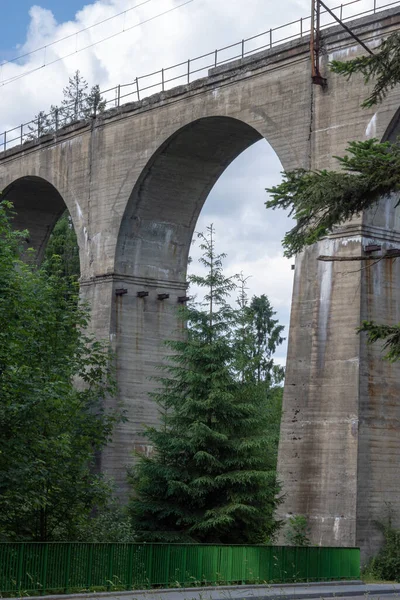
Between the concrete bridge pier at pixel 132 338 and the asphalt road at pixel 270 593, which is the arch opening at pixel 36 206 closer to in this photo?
the concrete bridge pier at pixel 132 338

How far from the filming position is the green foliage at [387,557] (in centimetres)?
2470

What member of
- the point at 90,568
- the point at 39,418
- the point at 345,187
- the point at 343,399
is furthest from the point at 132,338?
the point at 345,187

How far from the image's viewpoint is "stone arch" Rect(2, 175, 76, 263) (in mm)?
40531

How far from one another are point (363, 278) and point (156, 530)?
7.58m

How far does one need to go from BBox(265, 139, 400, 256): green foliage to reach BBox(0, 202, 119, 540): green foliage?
10.1m

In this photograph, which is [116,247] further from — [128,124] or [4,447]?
[4,447]

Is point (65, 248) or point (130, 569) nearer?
point (130, 569)

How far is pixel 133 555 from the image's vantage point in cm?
1856

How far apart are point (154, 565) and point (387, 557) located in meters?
7.94

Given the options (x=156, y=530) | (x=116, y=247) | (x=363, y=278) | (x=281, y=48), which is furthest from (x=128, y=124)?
(x=156, y=530)

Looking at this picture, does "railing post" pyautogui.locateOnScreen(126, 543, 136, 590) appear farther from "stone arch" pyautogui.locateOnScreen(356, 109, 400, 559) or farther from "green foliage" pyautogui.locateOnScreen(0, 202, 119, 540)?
"stone arch" pyautogui.locateOnScreen(356, 109, 400, 559)

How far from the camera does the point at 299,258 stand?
1078 inches

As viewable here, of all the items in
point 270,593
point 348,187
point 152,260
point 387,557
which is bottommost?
point 270,593

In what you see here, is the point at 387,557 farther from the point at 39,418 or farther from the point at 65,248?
the point at 65,248
